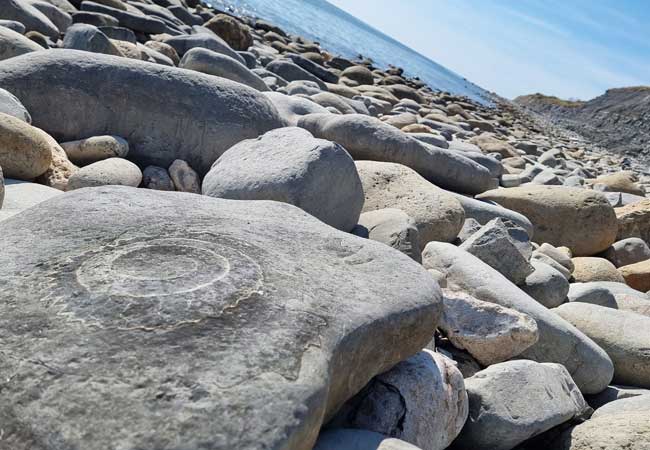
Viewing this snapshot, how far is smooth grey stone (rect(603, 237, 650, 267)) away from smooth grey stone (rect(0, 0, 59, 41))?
6.26 meters

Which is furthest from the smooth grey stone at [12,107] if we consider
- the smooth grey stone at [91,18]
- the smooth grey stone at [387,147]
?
the smooth grey stone at [91,18]

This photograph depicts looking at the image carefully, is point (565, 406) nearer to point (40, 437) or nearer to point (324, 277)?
point (324, 277)

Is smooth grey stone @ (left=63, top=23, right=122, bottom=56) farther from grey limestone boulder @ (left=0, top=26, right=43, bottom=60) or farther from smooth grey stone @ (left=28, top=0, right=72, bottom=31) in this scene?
smooth grey stone @ (left=28, top=0, right=72, bottom=31)

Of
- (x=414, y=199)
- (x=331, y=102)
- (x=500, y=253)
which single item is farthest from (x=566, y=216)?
(x=331, y=102)

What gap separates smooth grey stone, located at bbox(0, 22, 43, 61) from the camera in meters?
5.04

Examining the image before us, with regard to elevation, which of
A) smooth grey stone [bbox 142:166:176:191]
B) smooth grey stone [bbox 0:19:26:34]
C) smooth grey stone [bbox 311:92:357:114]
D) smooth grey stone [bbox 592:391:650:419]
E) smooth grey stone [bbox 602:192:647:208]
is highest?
smooth grey stone [bbox 592:391:650:419]

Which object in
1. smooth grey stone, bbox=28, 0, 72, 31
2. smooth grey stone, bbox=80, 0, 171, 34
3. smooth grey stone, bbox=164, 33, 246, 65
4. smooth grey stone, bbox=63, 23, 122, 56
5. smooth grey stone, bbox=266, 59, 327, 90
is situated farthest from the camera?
smooth grey stone, bbox=266, 59, 327, 90

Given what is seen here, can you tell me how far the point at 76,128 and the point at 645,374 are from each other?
362cm

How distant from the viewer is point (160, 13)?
11.1m

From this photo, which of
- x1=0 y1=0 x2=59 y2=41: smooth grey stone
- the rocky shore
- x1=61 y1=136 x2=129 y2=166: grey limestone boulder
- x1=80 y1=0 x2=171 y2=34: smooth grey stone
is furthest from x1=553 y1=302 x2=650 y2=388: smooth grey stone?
x1=80 y1=0 x2=171 y2=34: smooth grey stone

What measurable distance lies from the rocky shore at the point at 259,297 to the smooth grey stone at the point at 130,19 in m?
5.52

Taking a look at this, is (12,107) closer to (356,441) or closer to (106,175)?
(106,175)

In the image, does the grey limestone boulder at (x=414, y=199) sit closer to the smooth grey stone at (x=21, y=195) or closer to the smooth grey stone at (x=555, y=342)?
the smooth grey stone at (x=555, y=342)

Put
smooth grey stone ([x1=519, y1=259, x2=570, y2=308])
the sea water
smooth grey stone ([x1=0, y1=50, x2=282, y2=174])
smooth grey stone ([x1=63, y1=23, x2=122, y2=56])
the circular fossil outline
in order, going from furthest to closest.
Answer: the sea water < smooth grey stone ([x1=63, y1=23, x2=122, y2=56]) < smooth grey stone ([x1=0, y1=50, x2=282, y2=174]) < smooth grey stone ([x1=519, y1=259, x2=570, y2=308]) < the circular fossil outline
